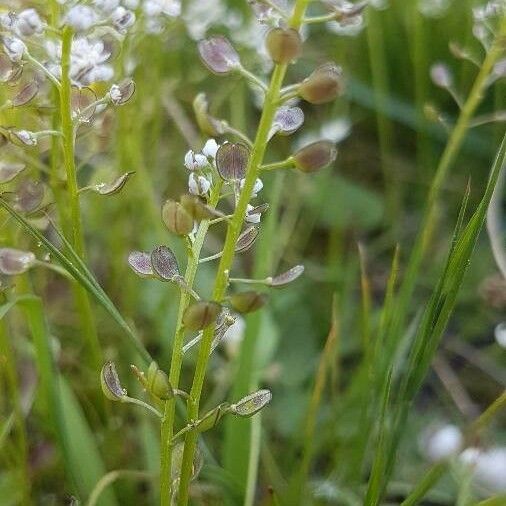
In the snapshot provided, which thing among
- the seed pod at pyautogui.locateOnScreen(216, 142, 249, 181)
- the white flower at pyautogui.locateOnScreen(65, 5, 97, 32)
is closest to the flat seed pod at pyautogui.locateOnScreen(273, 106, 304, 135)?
the seed pod at pyautogui.locateOnScreen(216, 142, 249, 181)

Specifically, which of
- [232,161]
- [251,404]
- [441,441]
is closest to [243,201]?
[232,161]

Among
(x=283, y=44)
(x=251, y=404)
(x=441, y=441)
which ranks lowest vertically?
(x=441, y=441)

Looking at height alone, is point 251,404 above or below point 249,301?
below

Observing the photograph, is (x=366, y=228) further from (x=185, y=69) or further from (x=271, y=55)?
(x=271, y=55)

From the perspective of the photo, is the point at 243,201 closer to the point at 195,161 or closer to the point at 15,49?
the point at 195,161

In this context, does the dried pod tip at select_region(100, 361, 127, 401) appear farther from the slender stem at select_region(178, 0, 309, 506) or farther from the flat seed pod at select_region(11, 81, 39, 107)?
the flat seed pod at select_region(11, 81, 39, 107)

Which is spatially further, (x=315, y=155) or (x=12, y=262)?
(x=12, y=262)

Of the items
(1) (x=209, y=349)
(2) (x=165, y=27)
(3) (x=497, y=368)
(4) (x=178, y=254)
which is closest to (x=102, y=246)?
(4) (x=178, y=254)
